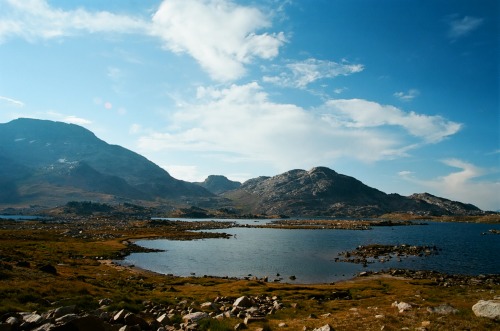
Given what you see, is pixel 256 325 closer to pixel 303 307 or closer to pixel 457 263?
pixel 303 307

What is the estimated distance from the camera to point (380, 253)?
346ft

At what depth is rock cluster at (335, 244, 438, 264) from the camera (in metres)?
93.2

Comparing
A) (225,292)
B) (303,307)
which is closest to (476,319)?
(303,307)

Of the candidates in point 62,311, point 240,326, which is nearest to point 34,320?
point 62,311

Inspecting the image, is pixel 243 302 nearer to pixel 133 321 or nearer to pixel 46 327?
pixel 133 321

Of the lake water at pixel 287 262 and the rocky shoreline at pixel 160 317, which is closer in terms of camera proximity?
the rocky shoreline at pixel 160 317

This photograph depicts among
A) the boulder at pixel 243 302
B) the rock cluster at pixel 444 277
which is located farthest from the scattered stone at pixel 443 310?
the rock cluster at pixel 444 277

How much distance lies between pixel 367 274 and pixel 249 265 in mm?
29112

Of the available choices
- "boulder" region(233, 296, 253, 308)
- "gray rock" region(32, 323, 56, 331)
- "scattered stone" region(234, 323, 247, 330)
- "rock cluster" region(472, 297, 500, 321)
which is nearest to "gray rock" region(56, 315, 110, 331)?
"gray rock" region(32, 323, 56, 331)

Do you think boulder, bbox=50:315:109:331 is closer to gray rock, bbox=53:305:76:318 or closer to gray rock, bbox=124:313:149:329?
gray rock, bbox=124:313:149:329

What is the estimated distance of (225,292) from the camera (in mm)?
48906

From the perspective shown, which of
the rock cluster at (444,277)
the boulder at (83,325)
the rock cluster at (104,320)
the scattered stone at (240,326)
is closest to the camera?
the boulder at (83,325)

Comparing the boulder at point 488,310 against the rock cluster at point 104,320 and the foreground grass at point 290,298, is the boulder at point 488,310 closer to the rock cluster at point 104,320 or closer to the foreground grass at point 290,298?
the foreground grass at point 290,298

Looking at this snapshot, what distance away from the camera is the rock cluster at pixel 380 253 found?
93.2 metres
